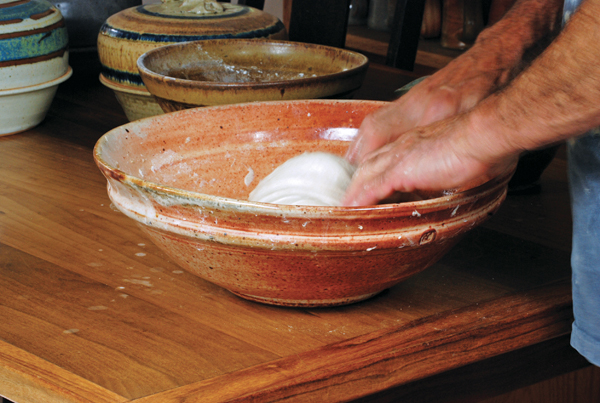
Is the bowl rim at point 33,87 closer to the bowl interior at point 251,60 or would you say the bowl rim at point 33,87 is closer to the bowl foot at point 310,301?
the bowl interior at point 251,60

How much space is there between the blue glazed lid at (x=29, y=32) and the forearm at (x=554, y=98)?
83 centimetres

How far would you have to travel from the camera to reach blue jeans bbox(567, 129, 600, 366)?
20.1 inches

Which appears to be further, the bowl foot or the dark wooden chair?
the dark wooden chair

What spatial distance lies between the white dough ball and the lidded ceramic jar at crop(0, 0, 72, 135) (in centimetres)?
60

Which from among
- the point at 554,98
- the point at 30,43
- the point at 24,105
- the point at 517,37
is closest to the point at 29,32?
the point at 30,43

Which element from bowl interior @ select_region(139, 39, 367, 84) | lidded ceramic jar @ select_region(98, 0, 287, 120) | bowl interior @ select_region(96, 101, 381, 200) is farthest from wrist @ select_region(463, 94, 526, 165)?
lidded ceramic jar @ select_region(98, 0, 287, 120)

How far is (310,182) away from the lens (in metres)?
0.60

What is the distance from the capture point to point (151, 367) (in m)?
0.49

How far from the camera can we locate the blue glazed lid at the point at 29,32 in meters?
0.99

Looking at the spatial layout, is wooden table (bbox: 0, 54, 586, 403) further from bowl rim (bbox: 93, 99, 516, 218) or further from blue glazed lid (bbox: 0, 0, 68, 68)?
blue glazed lid (bbox: 0, 0, 68, 68)

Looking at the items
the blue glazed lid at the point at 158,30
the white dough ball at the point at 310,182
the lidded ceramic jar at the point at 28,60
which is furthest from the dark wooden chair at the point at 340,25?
the white dough ball at the point at 310,182

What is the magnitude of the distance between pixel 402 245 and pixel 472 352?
149 millimetres

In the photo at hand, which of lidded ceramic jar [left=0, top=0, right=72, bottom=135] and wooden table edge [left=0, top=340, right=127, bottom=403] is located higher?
lidded ceramic jar [left=0, top=0, right=72, bottom=135]

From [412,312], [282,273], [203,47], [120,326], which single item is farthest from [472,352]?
[203,47]
